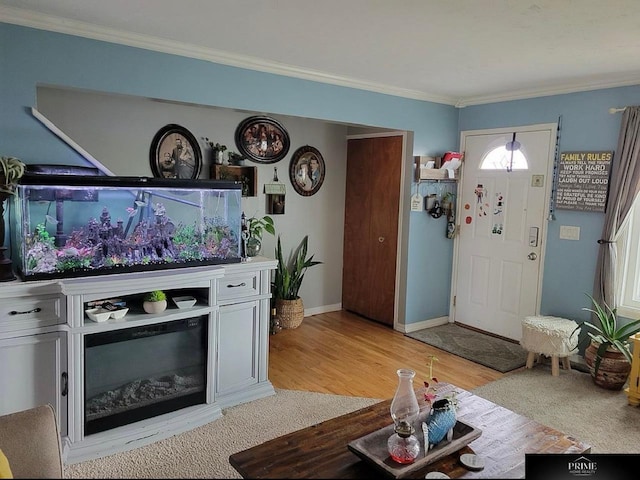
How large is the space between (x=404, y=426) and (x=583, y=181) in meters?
3.12

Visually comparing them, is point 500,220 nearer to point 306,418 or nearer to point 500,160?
point 500,160

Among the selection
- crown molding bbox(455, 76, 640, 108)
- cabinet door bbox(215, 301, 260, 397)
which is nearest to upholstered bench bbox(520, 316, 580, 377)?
crown molding bbox(455, 76, 640, 108)

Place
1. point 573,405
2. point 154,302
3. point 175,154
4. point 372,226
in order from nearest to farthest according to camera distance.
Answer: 1. point 154,302
2. point 573,405
3. point 175,154
4. point 372,226

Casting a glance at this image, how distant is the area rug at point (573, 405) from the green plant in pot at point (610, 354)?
10cm

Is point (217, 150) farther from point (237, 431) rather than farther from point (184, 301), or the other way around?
point (237, 431)

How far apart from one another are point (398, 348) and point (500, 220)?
5.26ft

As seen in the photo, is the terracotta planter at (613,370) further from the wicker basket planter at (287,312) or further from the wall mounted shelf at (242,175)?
the wall mounted shelf at (242,175)

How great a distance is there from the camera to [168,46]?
3068mm

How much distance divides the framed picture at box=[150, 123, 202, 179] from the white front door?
272 centimetres

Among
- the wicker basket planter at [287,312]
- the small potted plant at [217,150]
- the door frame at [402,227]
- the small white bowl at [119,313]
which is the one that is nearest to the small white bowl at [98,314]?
the small white bowl at [119,313]

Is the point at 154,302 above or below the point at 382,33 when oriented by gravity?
below

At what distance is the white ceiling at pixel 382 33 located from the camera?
236 centimetres

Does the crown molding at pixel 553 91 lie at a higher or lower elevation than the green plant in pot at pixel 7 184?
higher

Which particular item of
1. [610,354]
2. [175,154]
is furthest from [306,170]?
[610,354]
